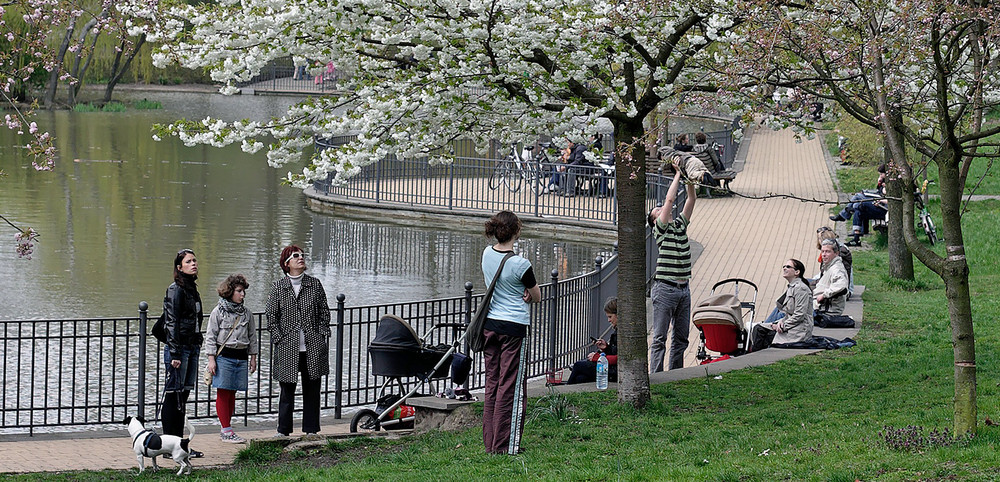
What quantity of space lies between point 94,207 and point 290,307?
1880 centimetres

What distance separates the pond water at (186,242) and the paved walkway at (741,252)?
9.54ft

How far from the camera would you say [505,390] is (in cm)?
784

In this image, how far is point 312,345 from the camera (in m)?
9.33

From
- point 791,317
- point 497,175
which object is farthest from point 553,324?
point 497,175

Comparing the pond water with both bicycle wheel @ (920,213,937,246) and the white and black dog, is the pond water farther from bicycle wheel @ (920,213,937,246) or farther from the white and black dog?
the white and black dog

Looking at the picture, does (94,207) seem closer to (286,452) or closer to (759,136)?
(286,452)

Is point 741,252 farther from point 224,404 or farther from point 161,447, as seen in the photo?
point 161,447

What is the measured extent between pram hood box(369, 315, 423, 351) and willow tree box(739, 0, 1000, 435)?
3311 mm

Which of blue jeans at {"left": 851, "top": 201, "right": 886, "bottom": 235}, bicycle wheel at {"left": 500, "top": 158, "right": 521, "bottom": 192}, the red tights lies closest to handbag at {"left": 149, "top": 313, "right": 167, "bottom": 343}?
the red tights

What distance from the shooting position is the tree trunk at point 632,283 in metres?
9.38

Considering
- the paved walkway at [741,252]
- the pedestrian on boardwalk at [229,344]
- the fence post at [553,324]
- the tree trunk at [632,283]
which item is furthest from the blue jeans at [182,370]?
the fence post at [553,324]

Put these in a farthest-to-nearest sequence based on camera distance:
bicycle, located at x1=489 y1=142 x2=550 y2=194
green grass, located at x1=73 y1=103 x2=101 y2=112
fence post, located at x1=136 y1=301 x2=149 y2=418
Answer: green grass, located at x1=73 y1=103 x2=101 y2=112, bicycle, located at x1=489 y1=142 x2=550 y2=194, fence post, located at x1=136 y1=301 x2=149 y2=418

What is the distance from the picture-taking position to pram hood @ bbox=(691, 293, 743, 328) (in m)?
11.7

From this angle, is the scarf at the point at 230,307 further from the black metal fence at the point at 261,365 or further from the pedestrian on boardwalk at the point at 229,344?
the black metal fence at the point at 261,365
